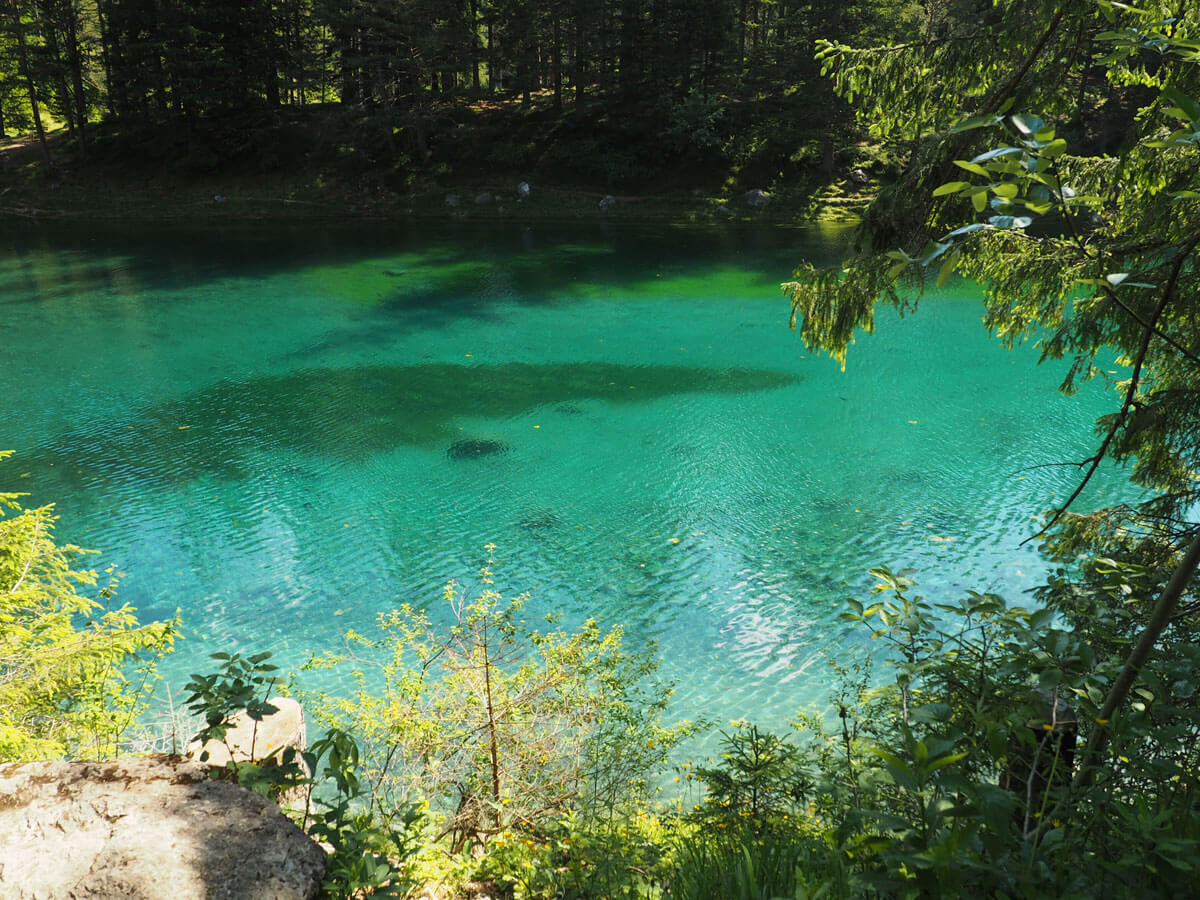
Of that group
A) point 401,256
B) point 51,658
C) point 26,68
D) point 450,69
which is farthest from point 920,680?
point 26,68

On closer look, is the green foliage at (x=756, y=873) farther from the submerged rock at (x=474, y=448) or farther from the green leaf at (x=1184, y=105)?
the submerged rock at (x=474, y=448)

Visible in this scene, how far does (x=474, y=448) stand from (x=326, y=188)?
24.3 m

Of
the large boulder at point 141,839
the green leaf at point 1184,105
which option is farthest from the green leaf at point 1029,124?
the large boulder at point 141,839

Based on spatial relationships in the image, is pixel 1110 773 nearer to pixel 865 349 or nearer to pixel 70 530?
pixel 70 530

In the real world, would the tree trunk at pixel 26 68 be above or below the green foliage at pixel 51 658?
above

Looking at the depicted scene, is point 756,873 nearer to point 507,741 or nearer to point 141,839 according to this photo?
point 141,839

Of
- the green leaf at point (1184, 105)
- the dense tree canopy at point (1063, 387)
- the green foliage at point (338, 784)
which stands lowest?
the green foliage at point (338, 784)

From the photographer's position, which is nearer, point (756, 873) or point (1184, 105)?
point (1184, 105)

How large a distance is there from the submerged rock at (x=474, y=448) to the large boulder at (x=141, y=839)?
8.22 m

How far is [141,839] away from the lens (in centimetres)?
244

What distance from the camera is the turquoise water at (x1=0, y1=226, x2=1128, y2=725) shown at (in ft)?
25.2

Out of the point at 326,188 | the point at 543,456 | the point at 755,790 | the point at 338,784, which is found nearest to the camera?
the point at 338,784

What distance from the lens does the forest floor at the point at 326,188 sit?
29.3 metres

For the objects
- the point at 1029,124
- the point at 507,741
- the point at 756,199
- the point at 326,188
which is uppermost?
the point at 1029,124
